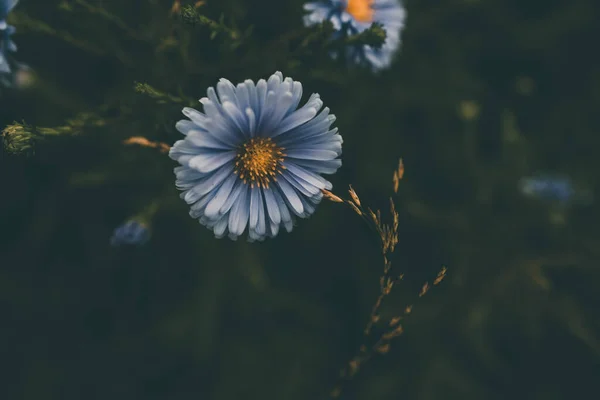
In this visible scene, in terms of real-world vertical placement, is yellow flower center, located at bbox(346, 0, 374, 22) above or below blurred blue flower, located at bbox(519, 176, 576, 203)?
above

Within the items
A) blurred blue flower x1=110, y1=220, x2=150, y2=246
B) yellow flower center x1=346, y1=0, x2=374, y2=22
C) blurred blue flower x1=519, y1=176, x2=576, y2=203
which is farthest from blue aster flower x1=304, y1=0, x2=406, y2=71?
blurred blue flower x1=519, y1=176, x2=576, y2=203

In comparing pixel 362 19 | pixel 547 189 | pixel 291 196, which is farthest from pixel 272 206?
pixel 547 189

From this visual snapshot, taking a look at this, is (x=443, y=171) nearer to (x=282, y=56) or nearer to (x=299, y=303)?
(x=299, y=303)

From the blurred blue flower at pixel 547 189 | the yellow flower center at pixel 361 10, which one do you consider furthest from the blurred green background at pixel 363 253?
the yellow flower center at pixel 361 10

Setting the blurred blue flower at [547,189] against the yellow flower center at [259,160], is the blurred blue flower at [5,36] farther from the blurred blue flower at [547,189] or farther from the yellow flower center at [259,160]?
the blurred blue flower at [547,189]

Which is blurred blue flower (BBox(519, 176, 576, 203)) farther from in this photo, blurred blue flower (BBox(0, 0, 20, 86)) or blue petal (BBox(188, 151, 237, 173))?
blurred blue flower (BBox(0, 0, 20, 86))

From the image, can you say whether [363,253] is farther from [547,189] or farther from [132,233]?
[132,233]
